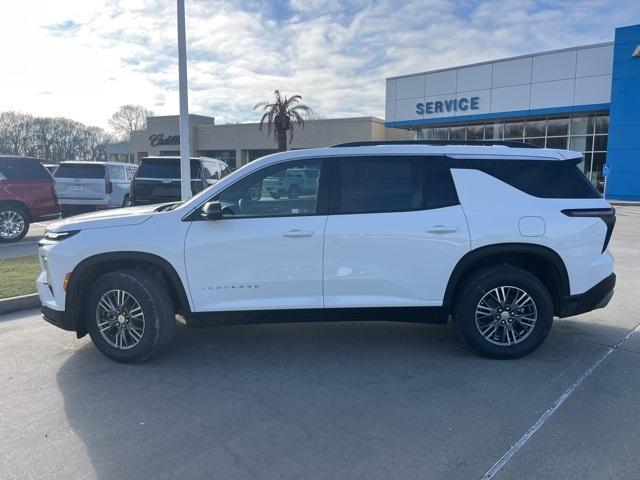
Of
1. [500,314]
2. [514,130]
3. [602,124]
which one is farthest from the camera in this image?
[514,130]

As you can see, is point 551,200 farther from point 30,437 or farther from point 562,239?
point 30,437

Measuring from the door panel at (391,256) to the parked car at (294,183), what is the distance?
1.24 feet

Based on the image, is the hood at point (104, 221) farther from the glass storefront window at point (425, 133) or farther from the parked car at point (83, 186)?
the glass storefront window at point (425, 133)

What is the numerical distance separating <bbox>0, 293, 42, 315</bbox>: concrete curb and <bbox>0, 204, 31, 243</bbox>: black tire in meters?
5.98

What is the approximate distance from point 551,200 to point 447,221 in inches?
38.6

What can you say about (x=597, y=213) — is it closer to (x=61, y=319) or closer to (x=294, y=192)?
(x=294, y=192)

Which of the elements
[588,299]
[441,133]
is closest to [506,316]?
[588,299]

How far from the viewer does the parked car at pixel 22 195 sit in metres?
11.2

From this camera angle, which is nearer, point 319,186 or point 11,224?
point 319,186

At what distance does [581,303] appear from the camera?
4.64 metres

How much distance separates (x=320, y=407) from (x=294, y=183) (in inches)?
76.2

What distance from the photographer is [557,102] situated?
96.0 ft

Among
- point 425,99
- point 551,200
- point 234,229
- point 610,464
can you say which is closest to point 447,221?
point 551,200

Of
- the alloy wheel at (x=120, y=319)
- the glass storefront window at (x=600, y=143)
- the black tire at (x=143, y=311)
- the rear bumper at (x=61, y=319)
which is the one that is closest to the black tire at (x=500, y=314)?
the black tire at (x=143, y=311)
